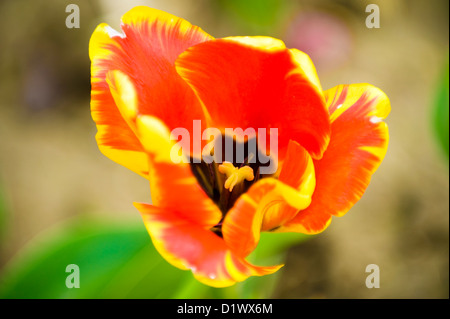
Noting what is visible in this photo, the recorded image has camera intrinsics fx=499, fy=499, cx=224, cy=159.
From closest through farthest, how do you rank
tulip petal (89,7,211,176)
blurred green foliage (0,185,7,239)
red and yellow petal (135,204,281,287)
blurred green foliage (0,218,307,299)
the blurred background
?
red and yellow petal (135,204,281,287) → tulip petal (89,7,211,176) → blurred green foliage (0,218,307,299) → blurred green foliage (0,185,7,239) → the blurred background

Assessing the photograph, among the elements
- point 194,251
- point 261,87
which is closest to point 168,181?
point 194,251

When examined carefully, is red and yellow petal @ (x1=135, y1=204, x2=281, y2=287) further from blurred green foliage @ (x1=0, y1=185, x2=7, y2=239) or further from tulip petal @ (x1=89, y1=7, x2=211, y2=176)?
blurred green foliage @ (x1=0, y1=185, x2=7, y2=239)

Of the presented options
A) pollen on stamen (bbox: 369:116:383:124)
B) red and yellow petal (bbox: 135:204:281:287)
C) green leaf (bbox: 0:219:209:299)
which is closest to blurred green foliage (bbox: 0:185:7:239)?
green leaf (bbox: 0:219:209:299)

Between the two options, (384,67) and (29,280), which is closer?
(29,280)

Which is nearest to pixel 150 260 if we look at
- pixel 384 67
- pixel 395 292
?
pixel 395 292

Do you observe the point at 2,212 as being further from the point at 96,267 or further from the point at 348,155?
the point at 348,155

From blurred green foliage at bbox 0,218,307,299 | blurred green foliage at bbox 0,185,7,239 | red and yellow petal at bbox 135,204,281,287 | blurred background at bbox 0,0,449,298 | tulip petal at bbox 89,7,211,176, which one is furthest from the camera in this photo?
blurred background at bbox 0,0,449,298

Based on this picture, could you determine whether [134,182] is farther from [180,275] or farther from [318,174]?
[318,174]
